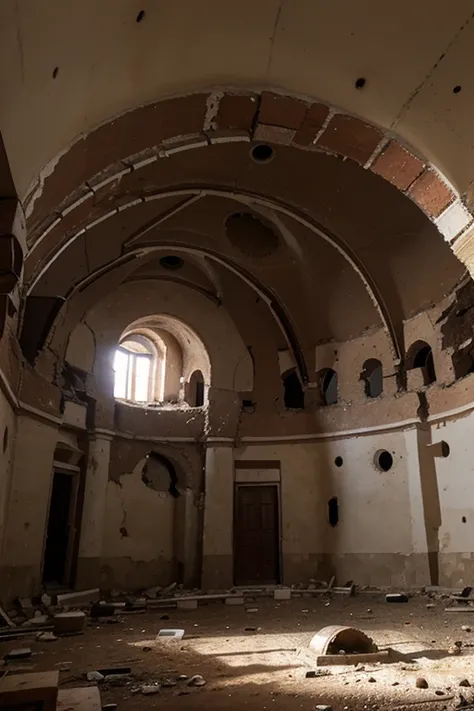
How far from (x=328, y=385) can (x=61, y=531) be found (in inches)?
283

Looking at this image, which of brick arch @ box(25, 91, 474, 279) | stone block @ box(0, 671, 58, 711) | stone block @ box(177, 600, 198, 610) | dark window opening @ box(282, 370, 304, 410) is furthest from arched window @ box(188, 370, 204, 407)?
stone block @ box(0, 671, 58, 711)

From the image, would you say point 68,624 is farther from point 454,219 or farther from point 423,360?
point 423,360

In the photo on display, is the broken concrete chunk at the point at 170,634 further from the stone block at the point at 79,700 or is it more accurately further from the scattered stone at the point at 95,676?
the stone block at the point at 79,700

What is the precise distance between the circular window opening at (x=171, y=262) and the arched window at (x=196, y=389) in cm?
276

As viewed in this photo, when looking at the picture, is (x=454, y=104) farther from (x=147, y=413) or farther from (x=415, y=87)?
(x=147, y=413)

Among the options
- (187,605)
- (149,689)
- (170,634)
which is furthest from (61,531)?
(149,689)

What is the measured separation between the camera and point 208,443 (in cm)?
1258

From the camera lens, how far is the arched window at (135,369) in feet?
47.6

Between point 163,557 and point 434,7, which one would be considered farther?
point 163,557

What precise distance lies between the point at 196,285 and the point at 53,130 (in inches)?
381

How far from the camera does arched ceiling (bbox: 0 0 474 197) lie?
3.16 m

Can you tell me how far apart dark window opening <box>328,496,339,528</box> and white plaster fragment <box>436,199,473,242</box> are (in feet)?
28.3

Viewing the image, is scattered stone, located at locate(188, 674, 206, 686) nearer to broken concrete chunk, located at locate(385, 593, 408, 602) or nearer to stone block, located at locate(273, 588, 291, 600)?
broken concrete chunk, located at locate(385, 593, 408, 602)

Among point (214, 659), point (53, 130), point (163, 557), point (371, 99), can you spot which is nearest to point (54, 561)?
point (163, 557)
